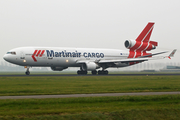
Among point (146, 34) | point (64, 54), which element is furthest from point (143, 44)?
point (64, 54)

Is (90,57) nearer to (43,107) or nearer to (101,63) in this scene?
(101,63)

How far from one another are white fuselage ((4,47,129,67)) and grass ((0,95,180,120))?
1289 inches

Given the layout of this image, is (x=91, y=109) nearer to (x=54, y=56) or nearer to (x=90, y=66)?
(x=54, y=56)

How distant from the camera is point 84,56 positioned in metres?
54.8

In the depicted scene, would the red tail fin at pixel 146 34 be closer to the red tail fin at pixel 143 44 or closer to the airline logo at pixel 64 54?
the red tail fin at pixel 143 44

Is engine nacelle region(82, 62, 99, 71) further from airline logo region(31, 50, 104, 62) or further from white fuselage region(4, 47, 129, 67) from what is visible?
airline logo region(31, 50, 104, 62)

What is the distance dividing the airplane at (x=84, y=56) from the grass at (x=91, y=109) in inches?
1297

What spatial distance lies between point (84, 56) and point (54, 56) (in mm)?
7085

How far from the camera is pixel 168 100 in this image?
60.2ft

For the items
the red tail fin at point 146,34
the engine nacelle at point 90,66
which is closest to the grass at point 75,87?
the engine nacelle at point 90,66

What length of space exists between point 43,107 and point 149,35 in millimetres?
50935

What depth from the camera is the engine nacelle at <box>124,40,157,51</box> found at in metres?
59.2

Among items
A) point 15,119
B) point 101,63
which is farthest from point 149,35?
point 15,119

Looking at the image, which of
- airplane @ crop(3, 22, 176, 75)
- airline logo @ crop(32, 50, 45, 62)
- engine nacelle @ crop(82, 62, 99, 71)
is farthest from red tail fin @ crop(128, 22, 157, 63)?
airline logo @ crop(32, 50, 45, 62)
